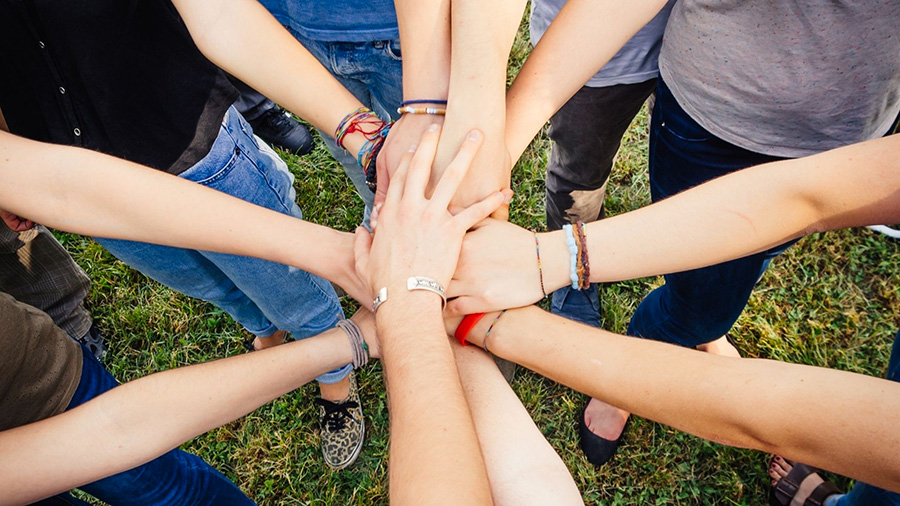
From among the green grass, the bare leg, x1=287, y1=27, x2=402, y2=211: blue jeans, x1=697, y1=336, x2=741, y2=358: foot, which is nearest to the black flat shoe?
the green grass

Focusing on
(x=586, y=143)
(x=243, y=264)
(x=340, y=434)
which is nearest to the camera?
(x=243, y=264)

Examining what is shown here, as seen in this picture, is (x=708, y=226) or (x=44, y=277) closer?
(x=708, y=226)

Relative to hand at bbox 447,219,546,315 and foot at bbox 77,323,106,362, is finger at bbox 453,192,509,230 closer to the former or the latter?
hand at bbox 447,219,546,315

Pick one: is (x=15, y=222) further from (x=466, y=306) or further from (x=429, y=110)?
(x=466, y=306)

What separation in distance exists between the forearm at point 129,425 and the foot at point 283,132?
2.27m

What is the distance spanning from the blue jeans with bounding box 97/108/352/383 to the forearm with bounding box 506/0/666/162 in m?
0.82

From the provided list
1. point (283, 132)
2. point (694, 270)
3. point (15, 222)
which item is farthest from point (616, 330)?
point (15, 222)

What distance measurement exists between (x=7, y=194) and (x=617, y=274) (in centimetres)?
178

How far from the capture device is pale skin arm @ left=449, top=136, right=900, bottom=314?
1255 mm

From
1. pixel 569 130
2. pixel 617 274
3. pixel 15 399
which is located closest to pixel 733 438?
pixel 617 274

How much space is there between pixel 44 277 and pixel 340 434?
64.4 inches

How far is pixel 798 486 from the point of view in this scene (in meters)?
2.44

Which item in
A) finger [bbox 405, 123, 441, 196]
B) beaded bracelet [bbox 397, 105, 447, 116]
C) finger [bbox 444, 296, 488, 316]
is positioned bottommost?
finger [bbox 444, 296, 488, 316]

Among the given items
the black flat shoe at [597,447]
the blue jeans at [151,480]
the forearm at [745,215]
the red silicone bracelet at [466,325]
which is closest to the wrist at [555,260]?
the forearm at [745,215]
